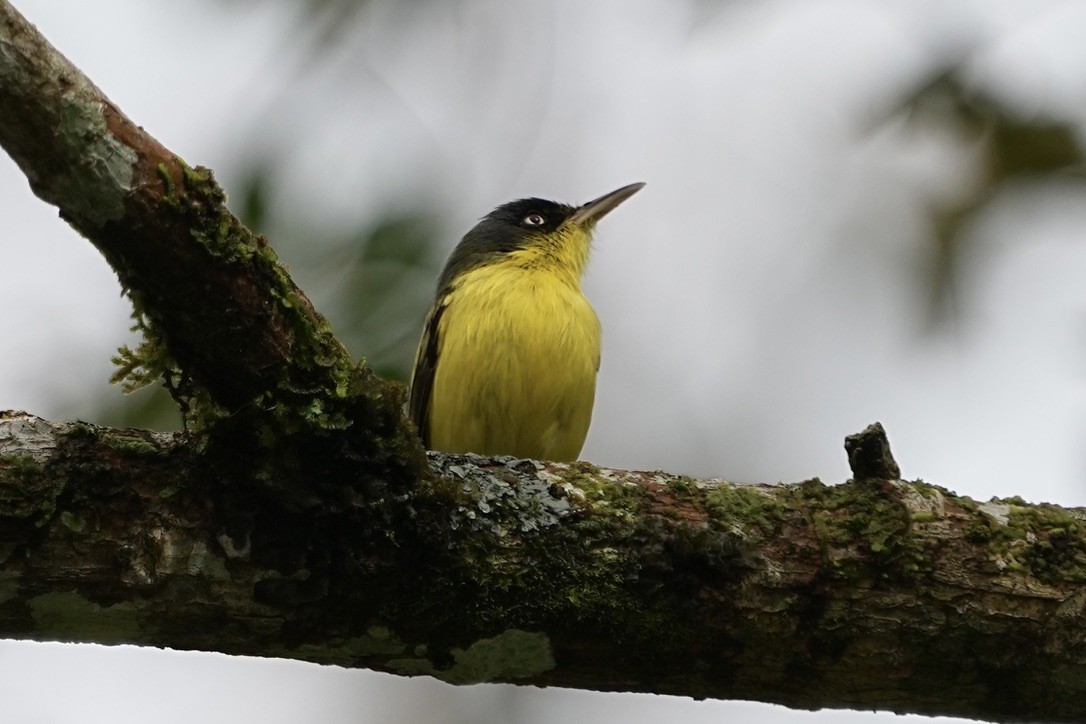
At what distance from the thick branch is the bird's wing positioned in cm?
220

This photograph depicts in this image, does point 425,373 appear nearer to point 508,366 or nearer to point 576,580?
point 508,366

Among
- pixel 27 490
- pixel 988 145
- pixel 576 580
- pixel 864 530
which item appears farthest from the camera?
pixel 988 145

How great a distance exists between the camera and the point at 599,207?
259 inches

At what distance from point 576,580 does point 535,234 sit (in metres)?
3.43

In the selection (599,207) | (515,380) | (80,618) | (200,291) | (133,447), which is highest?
(599,207)

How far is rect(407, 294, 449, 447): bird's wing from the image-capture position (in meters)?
5.46

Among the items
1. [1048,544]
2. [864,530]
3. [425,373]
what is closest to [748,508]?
[864,530]

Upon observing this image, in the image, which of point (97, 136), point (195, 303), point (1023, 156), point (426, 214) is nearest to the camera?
point (97, 136)

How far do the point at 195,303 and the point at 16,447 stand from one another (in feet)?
2.14

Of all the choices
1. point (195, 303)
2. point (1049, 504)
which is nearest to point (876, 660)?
point (1049, 504)

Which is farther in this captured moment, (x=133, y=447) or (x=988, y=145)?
(x=988, y=145)

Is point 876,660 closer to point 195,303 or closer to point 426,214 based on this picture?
point 195,303

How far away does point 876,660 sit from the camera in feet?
10.0

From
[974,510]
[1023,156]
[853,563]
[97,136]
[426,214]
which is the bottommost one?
[853,563]
